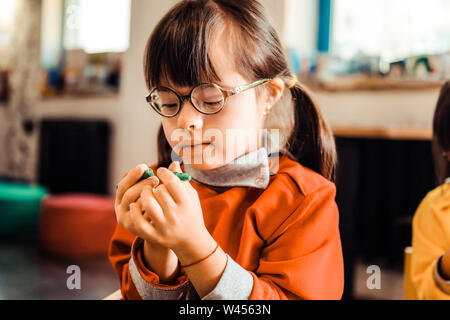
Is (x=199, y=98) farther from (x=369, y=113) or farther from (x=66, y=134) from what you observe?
(x=66, y=134)

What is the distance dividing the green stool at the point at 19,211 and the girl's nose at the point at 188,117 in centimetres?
232

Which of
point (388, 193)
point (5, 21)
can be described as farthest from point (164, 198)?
point (5, 21)

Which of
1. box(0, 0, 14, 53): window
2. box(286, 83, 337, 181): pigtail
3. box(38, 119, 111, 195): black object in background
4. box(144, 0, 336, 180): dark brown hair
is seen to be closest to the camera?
box(144, 0, 336, 180): dark brown hair

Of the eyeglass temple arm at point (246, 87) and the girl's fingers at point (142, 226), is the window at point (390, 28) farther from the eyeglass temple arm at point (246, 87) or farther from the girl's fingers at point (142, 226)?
the girl's fingers at point (142, 226)

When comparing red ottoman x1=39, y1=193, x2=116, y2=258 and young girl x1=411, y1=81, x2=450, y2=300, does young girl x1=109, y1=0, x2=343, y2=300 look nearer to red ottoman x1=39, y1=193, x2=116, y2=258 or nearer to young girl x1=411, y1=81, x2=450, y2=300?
young girl x1=411, y1=81, x2=450, y2=300

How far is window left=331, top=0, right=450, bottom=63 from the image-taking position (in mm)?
1951

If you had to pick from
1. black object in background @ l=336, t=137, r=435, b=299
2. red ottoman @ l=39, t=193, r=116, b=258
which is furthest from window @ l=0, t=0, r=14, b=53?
black object in background @ l=336, t=137, r=435, b=299

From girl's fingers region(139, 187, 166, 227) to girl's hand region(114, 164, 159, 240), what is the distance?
1 cm

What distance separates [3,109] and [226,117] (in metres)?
3.99

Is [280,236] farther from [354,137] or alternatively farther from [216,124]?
[354,137]

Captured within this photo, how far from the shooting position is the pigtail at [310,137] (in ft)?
2.11

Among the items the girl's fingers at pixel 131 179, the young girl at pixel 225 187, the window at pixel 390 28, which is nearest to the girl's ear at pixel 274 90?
the young girl at pixel 225 187

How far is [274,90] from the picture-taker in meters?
0.60
